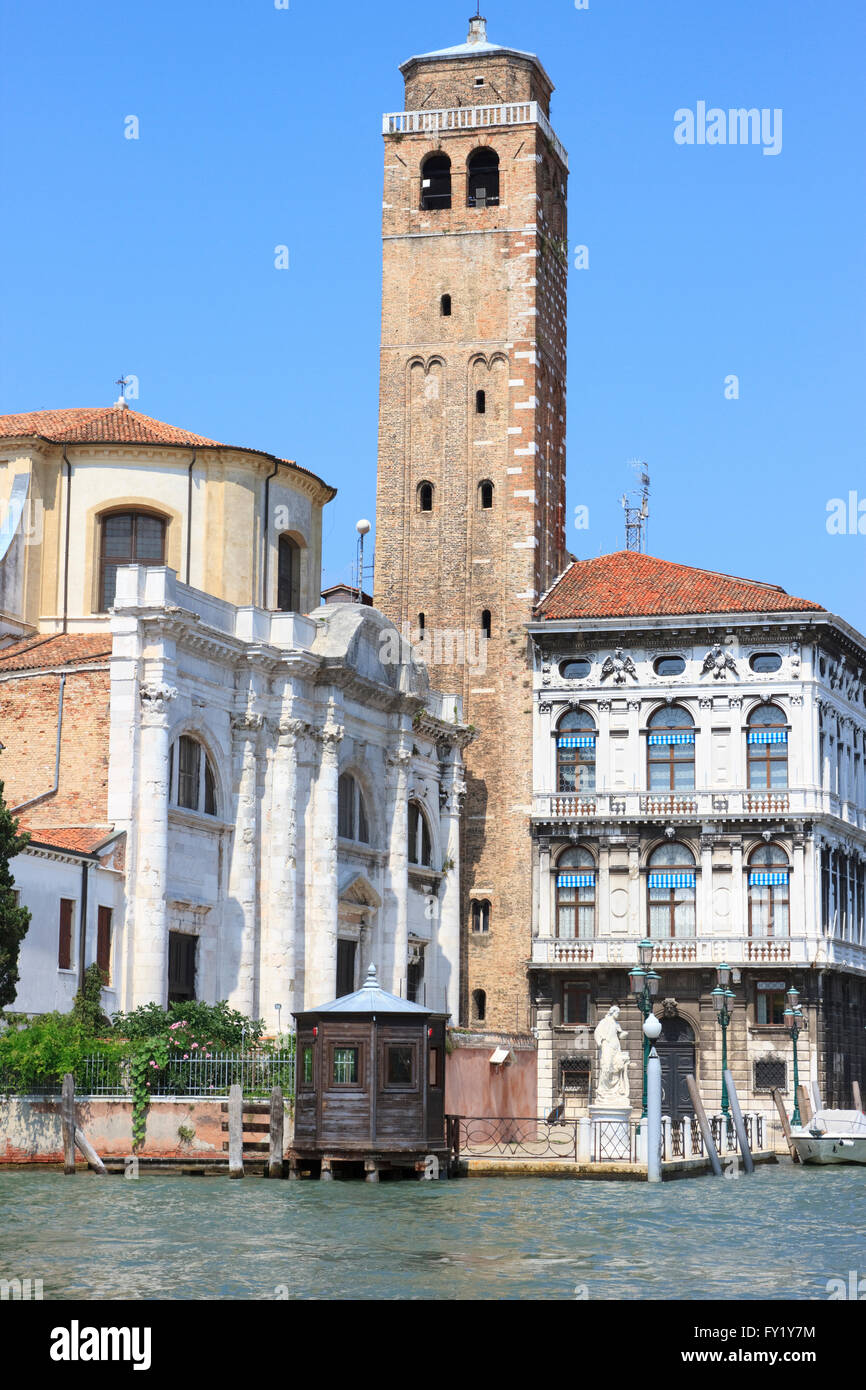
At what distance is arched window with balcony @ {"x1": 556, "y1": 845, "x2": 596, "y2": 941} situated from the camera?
4962 centimetres

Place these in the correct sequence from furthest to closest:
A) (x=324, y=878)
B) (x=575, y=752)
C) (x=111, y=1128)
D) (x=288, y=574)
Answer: (x=575, y=752) < (x=288, y=574) < (x=324, y=878) < (x=111, y=1128)

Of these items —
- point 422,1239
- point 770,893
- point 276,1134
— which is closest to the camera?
point 422,1239

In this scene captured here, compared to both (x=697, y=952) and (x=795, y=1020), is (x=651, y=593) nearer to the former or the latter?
(x=697, y=952)

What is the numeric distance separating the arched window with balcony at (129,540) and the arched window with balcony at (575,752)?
12.1 meters

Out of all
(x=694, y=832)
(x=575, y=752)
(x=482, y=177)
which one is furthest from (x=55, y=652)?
(x=482, y=177)

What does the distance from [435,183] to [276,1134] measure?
30.3m

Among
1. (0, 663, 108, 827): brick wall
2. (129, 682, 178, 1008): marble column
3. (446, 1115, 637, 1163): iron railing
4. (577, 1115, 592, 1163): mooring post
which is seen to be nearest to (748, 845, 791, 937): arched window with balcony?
(446, 1115, 637, 1163): iron railing

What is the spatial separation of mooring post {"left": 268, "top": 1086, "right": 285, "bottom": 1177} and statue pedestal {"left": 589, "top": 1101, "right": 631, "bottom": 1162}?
4.85m

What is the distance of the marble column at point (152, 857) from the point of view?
1425 inches

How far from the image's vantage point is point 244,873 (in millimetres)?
40250

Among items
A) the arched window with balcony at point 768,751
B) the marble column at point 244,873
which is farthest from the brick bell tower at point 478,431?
the marble column at point 244,873

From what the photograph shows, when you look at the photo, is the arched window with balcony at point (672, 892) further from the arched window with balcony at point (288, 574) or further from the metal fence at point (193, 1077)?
the metal fence at point (193, 1077)
